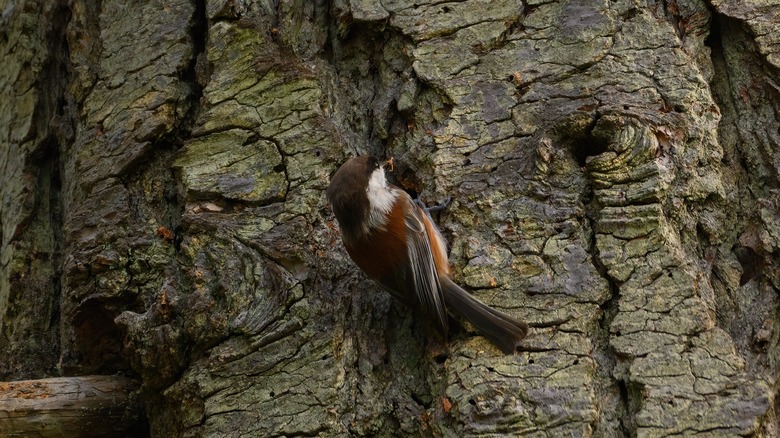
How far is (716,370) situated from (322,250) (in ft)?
4.48

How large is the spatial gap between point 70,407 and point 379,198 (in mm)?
1373

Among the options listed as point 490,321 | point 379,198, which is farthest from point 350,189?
point 490,321

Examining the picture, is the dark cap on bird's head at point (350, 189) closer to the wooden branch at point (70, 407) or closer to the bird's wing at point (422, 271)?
the bird's wing at point (422, 271)

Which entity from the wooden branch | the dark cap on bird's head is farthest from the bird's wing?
the wooden branch

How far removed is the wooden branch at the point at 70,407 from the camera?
299 centimetres

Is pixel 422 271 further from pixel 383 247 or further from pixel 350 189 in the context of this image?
Result: pixel 350 189

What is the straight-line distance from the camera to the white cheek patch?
3.32 m

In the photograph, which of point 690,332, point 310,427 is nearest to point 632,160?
point 690,332

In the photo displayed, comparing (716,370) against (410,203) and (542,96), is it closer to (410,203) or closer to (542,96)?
(542,96)

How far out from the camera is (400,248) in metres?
3.45

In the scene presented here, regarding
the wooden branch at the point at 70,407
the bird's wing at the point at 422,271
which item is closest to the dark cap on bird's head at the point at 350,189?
the bird's wing at the point at 422,271

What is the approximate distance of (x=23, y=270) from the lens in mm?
3770

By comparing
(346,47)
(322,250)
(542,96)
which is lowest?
(322,250)

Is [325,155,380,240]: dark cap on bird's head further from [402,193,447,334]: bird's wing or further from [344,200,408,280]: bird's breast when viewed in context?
[402,193,447,334]: bird's wing
